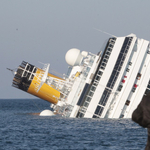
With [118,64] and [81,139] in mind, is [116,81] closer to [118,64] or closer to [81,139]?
[118,64]

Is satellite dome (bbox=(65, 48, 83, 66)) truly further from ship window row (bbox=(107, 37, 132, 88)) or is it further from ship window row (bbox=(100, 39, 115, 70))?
ship window row (bbox=(107, 37, 132, 88))

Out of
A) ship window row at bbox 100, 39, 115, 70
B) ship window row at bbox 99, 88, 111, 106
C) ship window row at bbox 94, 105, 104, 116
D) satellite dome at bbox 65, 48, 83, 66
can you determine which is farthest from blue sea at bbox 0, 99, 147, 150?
satellite dome at bbox 65, 48, 83, 66

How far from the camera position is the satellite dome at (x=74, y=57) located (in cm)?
5962

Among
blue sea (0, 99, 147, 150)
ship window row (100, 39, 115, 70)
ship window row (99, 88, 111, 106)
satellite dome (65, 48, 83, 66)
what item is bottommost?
blue sea (0, 99, 147, 150)

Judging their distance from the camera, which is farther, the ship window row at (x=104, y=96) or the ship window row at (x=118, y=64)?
the ship window row at (x=104, y=96)

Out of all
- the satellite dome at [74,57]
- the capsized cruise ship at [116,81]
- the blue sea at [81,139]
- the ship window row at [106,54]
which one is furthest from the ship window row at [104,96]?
the satellite dome at [74,57]

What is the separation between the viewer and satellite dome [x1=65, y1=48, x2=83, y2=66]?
5962cm

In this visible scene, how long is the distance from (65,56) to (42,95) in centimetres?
892

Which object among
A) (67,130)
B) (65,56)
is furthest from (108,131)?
(65,56)

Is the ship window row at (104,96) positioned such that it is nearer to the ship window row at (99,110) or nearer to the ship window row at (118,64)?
the ship window row at (99,110)

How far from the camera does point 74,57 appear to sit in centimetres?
5975

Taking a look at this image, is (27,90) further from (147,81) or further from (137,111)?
(137,111)

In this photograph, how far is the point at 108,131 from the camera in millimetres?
37094

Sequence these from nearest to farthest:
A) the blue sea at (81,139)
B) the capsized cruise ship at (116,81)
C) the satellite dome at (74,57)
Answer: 1. the blue sea at (81,139)
2. the capsized cruise ship at (116,81)
3. the satellite dome at (74,57)
